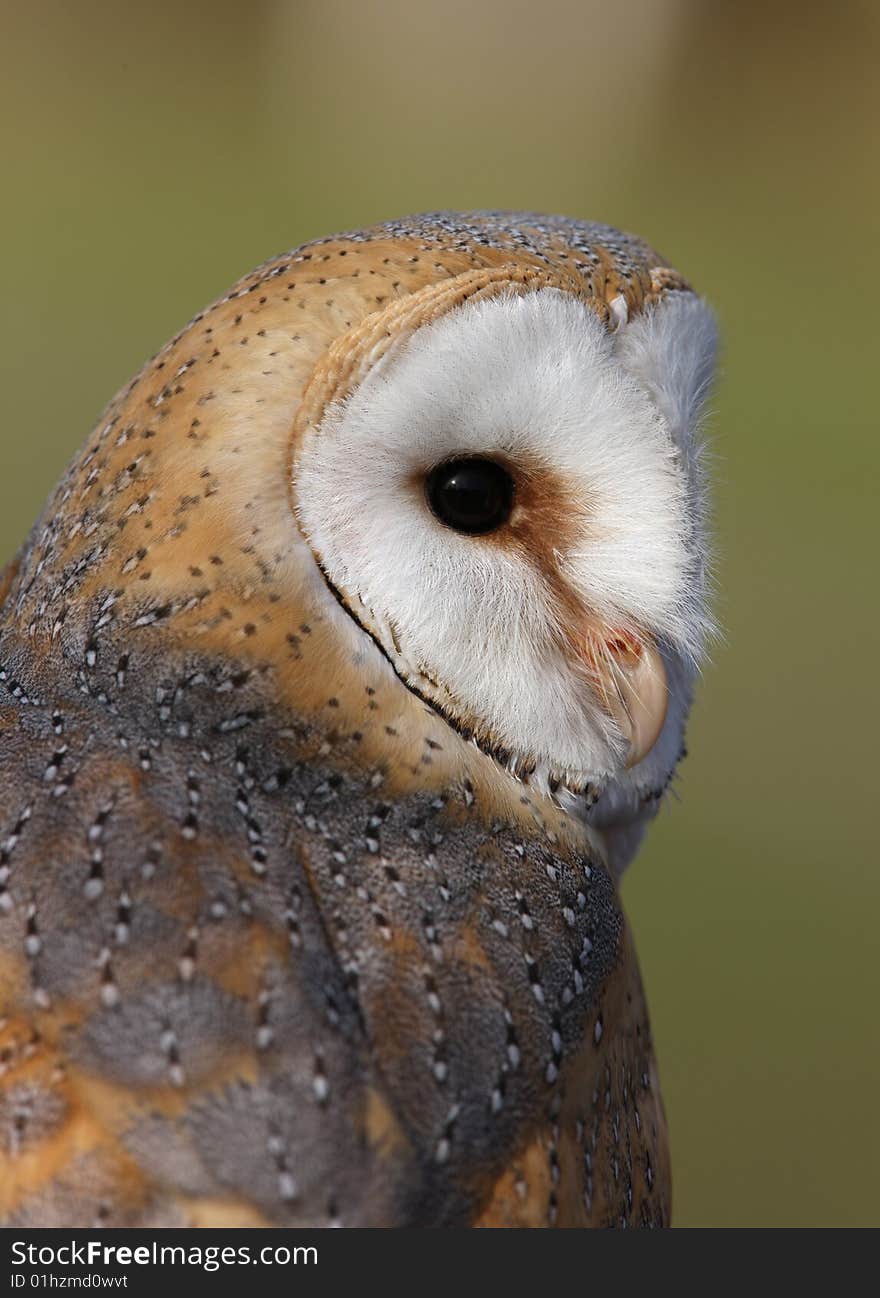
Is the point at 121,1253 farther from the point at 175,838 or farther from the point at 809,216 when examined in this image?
the point at 809,216

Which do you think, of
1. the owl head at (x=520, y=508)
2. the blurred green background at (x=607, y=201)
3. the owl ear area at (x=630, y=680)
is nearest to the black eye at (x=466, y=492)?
the owl head at (x=520, y=508)

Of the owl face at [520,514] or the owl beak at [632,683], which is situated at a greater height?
the owl face at [520,514]

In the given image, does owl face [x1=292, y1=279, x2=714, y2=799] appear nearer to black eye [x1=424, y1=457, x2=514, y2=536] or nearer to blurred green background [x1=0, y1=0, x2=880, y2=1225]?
black eye [x1=424, y1=457, x2=514, y2=536]

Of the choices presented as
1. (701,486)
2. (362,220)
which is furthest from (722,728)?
(701,486)

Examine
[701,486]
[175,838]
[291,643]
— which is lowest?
[175,838]

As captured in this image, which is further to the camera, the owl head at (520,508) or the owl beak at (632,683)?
the owl beak at (632,683)

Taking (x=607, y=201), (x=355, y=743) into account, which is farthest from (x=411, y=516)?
(x=607, y=201)

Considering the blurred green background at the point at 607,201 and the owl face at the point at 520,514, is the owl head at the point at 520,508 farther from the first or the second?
the blurred green background at the point at 607,201

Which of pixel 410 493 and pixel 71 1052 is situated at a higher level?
pixel 410 493
